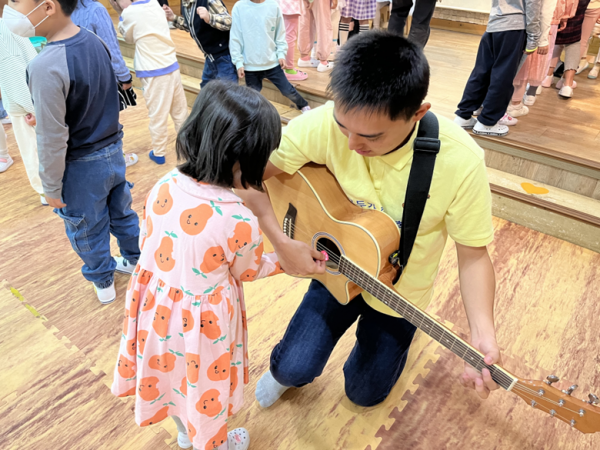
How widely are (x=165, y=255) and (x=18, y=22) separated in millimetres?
1054

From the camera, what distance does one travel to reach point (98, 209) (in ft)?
6.07

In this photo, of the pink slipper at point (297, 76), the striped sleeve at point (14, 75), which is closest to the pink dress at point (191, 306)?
the striped sleeve at point (14, 75)

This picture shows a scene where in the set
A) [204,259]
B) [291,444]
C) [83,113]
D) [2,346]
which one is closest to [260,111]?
[204,259]

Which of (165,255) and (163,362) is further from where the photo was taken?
(163,362)

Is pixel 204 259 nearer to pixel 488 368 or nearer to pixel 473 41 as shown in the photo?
pixel 488 368

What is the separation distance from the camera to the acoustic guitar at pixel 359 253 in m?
0.95

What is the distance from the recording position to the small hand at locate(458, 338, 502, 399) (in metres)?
1.03

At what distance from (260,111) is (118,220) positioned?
135 centimetres

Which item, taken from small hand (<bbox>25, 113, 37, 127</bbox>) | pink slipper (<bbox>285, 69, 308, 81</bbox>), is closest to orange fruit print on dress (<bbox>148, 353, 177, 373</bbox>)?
small hand (<bbox>25, 113, 37, 127</bbox>)

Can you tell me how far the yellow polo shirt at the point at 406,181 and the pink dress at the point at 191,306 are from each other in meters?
0.36

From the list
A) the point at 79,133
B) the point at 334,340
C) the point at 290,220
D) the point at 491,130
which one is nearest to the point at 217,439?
the point at 334,340

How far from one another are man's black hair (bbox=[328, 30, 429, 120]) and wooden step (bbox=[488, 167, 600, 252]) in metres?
1.89

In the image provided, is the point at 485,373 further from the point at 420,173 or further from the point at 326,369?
the point at 326,369

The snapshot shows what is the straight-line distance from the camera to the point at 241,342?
1.24m
